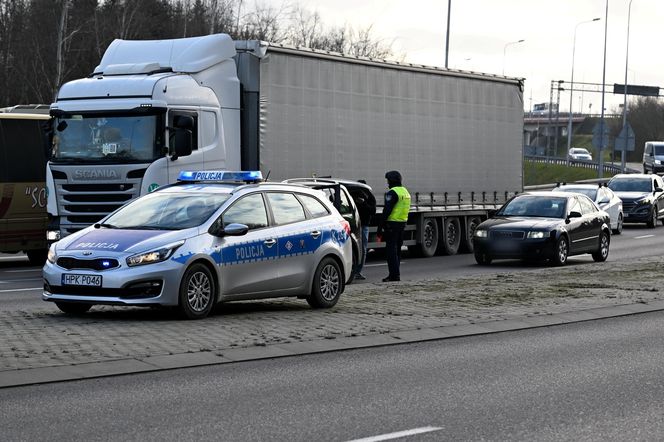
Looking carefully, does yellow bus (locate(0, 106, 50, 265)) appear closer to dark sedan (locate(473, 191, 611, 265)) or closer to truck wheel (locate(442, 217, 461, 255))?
dark sedan (locate(473, 191, 611, 265))

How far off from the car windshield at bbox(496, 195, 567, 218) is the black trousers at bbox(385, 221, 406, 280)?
6.10 meters

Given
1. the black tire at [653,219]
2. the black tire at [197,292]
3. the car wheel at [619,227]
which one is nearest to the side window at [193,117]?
the black tire at [197,292]

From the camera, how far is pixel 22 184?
24.1 metres

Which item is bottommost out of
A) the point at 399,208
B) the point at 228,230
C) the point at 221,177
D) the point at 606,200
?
the point at 606,200

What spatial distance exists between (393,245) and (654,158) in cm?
6676

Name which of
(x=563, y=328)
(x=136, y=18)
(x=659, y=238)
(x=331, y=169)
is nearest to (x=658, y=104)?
(x=136, y=18)

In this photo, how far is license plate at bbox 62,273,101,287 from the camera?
13242 millimetres

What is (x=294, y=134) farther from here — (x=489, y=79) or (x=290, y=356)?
(x=290, y=356)

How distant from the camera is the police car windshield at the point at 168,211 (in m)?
14.1

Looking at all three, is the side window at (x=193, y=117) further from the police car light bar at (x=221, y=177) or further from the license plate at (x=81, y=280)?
the license plate at (x=81, y=280)

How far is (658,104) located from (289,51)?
413ft

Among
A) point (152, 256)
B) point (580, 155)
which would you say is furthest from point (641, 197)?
point (580, 155)

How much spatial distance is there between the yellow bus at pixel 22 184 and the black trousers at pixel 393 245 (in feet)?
22.7

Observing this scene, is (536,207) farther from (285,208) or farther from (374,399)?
(374,399)
